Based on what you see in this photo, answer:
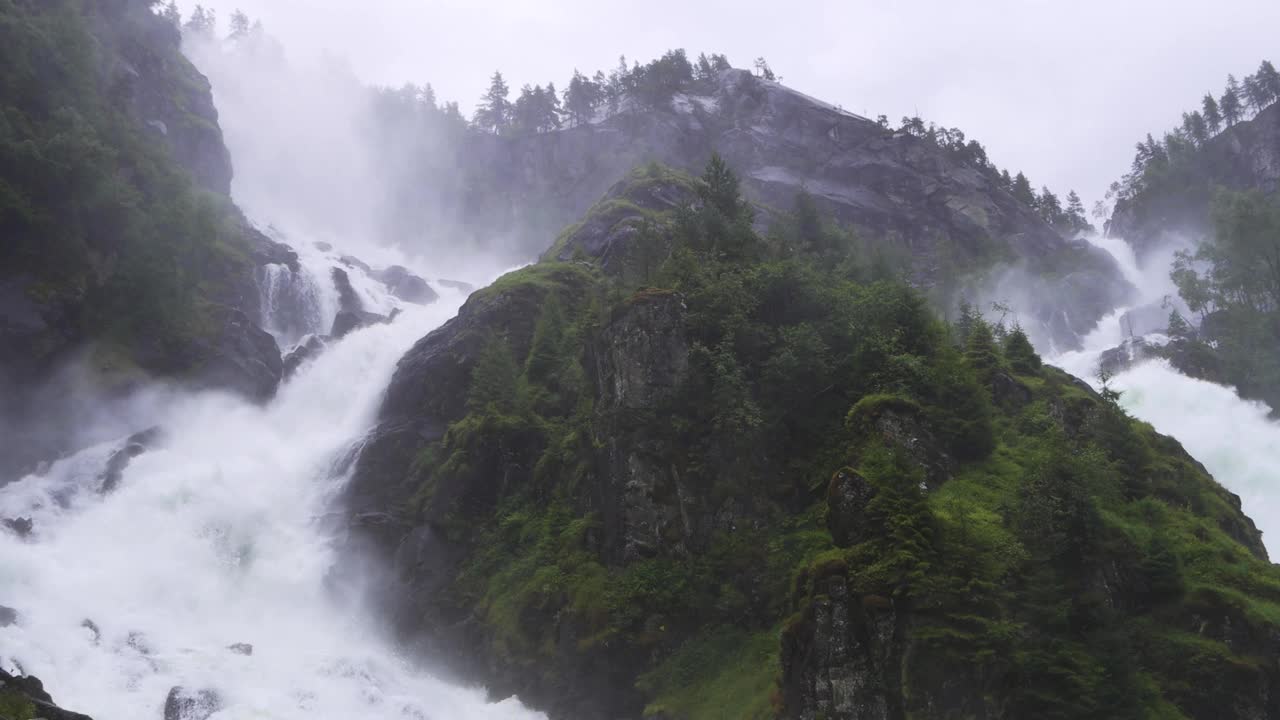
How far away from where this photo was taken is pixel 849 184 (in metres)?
76.9

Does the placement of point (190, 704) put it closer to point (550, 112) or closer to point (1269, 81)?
point (550, 112)

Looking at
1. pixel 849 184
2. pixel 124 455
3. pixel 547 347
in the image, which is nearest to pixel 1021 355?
pixel 547 347

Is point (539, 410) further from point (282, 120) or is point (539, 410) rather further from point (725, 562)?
point (282, 120)

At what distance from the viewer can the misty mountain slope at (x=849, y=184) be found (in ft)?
242

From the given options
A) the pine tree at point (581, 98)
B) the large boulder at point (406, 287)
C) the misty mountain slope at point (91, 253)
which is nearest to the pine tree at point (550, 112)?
the pine tree at point (581, 98)

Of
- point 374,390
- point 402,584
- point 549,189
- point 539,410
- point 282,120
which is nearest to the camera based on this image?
point 402,584

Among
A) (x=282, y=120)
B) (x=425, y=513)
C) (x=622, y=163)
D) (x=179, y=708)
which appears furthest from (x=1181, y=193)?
(x=282, y=120)

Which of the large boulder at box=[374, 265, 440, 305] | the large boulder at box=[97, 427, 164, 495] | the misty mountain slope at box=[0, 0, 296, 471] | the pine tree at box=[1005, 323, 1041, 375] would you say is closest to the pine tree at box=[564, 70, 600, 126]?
the large boulder at box=[374, 265, 440, 305]

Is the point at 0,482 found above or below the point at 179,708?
above

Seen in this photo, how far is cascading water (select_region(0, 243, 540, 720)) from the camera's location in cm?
2772

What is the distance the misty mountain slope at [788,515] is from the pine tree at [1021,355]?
0.11m

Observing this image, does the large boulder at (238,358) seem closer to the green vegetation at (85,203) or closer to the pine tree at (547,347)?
the green vegetation at (85,203)

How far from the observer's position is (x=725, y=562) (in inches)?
1008

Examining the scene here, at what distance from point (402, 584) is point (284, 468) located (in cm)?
1258
